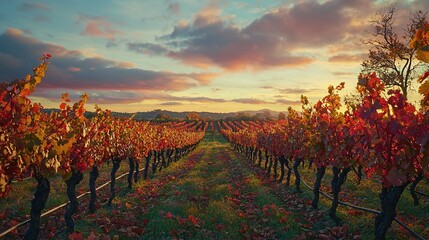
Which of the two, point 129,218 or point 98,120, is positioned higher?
point 98,120

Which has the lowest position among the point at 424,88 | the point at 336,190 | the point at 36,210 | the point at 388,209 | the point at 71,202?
the point at 71,202

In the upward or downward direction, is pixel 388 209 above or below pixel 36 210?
above

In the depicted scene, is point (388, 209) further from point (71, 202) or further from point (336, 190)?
point (71, 202)

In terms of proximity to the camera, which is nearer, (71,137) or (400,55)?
(71,137)

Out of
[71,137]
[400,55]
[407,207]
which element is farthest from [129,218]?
[400,55]

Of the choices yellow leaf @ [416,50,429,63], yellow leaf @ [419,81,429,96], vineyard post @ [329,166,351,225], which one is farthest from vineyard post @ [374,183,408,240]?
yellow leaf @ [416,50,429,63]

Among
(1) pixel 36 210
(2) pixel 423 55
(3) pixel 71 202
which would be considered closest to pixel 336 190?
(2) pixel 423 55

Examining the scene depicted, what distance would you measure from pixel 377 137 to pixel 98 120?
12.9 metres

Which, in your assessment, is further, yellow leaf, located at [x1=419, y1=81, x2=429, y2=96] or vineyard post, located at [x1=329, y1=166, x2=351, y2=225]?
vineyard post, located at [x1=329, y1=166, x2=351, y2=225]

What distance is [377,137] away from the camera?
291 inches

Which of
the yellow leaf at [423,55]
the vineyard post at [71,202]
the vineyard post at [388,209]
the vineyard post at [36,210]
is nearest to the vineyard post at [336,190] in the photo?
the vineyard post at [388,209]

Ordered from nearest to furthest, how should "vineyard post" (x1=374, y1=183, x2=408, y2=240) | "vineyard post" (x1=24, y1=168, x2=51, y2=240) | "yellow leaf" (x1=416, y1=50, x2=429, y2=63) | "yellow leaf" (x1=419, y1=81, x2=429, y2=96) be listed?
"yellow leaf" (x1=416, y1=50, x2=429, y2=63), "yellow leaf" (x1=419, y1=81, x2=429, y2=96), "vineyard post" (x1=374, y1=183, x2=408, y2=240), "vineyard post" (x1=24, y1=168, x2=51, y2=240)

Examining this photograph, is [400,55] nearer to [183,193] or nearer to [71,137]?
[183,193]

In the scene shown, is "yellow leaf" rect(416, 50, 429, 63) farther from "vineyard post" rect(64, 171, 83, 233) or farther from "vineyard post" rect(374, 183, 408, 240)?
"vineyard post" rect(64, 171, 83, 233)
